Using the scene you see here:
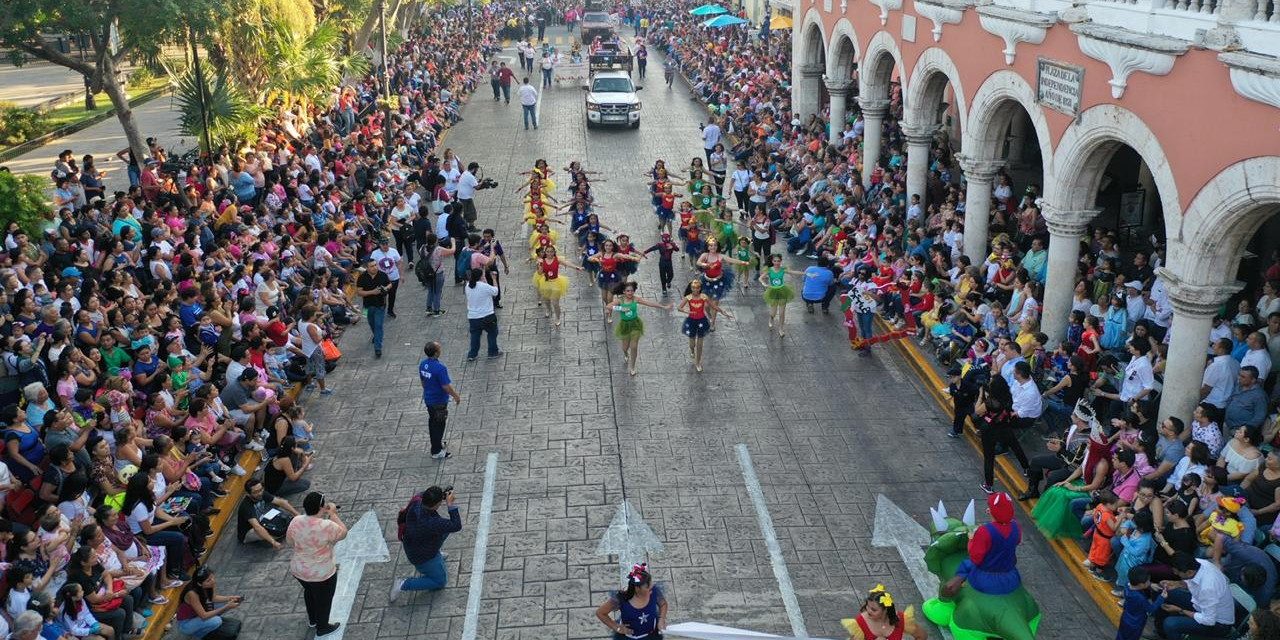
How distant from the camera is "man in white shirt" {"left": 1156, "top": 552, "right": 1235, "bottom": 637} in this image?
9.34 meters

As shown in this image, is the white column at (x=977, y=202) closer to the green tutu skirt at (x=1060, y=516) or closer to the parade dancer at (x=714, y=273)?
the parade dancer at (x=714, y=273)

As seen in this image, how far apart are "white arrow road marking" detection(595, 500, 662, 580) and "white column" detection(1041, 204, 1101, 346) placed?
24.0ft

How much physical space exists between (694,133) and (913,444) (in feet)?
78.0

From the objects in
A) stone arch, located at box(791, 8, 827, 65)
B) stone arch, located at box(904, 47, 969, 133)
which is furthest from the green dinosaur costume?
stone arch, located at box(791, 8, 827, 65)

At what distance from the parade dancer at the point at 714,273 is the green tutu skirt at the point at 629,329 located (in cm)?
182

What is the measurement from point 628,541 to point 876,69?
53.3 feet

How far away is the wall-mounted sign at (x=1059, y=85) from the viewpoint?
14750 millimetres

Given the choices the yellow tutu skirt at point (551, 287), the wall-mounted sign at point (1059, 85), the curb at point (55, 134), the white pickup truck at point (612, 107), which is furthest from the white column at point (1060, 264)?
the curb at point (55, 134)

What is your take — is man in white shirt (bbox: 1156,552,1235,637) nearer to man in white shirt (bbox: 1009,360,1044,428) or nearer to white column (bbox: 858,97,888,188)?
man in white shirt (bbox: 1009,360,1044,428)

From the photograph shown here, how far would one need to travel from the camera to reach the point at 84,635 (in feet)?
30.8

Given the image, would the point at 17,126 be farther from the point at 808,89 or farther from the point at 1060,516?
the point at 1060,516

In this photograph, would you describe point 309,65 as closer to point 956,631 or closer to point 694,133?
point 694,133

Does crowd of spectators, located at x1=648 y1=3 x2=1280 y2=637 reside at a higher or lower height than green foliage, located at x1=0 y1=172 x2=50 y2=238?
lower

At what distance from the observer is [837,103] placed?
92.3 feet
